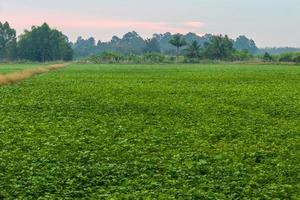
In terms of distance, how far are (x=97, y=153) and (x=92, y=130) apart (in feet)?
13.7

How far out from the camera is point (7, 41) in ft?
613

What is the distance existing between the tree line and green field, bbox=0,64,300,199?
488 feet

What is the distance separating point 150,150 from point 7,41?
595 ft

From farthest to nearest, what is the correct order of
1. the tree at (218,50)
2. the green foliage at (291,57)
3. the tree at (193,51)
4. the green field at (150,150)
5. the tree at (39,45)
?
the tree at (39,45) < the tree at (218,50) < the tree at (193,51) < the green foliage at (291,57) < the green field at (150,150)

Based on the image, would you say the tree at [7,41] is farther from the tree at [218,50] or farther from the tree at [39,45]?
the tree at [218,50]

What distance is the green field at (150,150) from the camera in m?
12.1

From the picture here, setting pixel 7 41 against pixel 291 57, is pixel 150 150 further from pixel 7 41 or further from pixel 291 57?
pixel 7 41

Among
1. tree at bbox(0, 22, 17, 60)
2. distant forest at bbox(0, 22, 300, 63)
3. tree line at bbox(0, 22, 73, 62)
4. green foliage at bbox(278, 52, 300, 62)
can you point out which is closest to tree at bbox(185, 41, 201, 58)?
distant forest at bbox(0, 22, 300, 63)

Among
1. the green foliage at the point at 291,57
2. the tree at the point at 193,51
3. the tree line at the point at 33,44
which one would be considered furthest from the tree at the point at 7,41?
the green foliage at the point at 291,57

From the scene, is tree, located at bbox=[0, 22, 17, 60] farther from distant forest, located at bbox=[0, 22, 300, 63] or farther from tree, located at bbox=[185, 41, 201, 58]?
tree, located at bbox=[185, 41, 201, 58]

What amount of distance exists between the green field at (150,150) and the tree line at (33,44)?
488 feet

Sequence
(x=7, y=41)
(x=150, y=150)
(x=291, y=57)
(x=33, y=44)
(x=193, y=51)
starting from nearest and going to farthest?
(x=150, y=150) → (x=291, y=57) → (x=193, y=51) → (x=33, y=44) → (x=7, y=41)

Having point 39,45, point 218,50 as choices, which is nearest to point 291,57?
point 218,50

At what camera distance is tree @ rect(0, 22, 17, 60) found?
7165 inches
